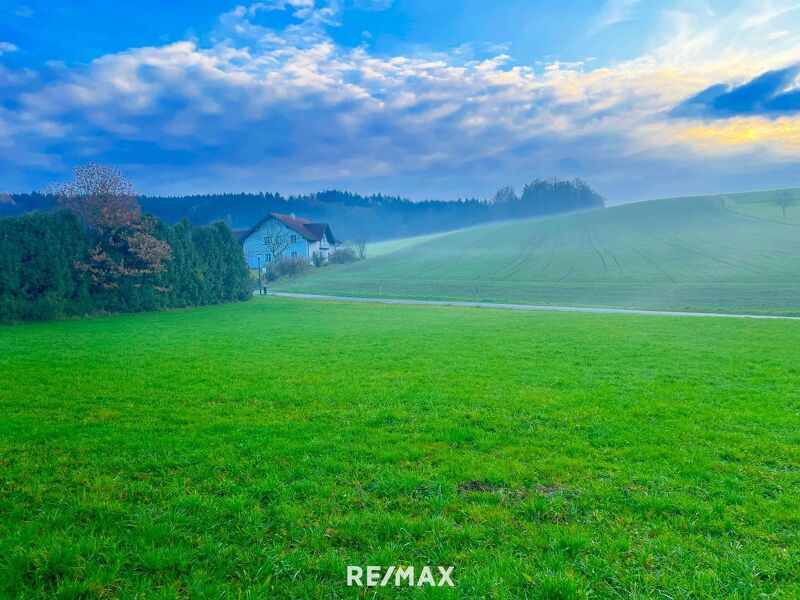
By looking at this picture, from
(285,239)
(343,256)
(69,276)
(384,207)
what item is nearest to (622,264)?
(343,256)

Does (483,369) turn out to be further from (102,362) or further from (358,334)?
(102,362)

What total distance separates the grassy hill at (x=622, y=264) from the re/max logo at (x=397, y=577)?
96.4 ft

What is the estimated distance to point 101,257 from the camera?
78.9 ft

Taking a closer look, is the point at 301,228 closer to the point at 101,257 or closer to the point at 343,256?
the point at 343,256

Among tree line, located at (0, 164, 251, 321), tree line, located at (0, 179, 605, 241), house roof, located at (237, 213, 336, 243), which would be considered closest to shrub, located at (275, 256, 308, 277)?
house roof, located at (237, 213, 336, 243)

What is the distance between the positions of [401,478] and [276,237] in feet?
204

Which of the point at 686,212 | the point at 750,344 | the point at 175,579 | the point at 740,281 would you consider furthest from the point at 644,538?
the point at 686,212

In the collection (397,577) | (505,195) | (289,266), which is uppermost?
(505,195)

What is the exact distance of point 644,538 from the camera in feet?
12.0

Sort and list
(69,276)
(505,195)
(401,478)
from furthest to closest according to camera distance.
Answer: (505,195) → (69,276) → (401,478)

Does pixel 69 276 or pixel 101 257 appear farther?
pixel 101 257

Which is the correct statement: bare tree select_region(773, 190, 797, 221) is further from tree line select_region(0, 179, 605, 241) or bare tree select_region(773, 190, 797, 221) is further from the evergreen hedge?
the evergreen hedge

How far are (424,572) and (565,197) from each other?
128m

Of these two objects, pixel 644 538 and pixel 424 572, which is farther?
pixel 644 538
